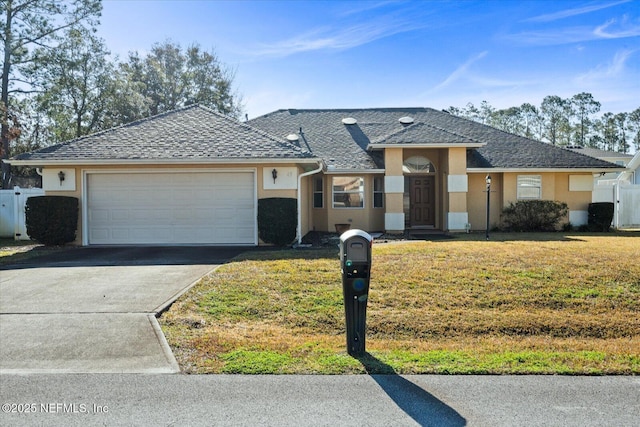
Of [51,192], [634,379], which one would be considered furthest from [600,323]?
[51,192]

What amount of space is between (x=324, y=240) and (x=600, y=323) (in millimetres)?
9199

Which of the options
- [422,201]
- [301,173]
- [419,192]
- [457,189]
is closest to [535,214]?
[457,189]

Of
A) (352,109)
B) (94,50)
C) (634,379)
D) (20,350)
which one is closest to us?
(634,379)

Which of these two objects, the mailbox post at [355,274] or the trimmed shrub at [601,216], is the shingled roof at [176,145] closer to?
the mailbox post at [355,274]

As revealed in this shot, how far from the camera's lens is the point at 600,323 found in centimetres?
672

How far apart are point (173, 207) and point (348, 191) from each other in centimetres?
719

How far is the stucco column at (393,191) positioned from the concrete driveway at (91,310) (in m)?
7.77

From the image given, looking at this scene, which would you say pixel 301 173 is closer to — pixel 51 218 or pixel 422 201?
pixel 422 201

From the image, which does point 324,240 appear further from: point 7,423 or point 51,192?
point 7,423

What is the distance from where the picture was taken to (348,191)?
1853cm

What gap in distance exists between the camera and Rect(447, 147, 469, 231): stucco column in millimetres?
17344

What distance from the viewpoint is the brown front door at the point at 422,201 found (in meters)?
19.3

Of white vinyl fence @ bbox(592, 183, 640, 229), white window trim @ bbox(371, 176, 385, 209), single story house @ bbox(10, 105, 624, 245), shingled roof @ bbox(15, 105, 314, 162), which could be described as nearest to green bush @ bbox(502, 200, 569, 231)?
single story house @ bbox(10, 105, 624, 245)

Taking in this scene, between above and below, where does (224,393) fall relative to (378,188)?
below
